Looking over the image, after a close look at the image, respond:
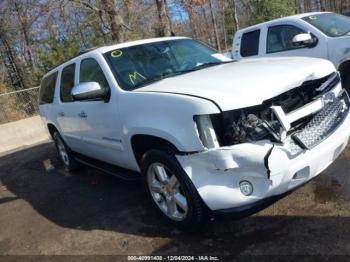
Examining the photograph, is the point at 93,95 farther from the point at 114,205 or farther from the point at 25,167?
the point at 25,167

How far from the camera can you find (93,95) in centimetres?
450

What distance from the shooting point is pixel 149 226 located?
437 centimetres

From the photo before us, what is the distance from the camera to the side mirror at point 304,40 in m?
7.14

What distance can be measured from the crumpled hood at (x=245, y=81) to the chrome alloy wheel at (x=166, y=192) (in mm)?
787

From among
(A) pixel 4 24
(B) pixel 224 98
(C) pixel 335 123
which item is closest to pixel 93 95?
(B) pixel 224 98

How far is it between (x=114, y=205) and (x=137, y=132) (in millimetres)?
1483

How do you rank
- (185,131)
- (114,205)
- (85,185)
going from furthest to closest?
(85,185) → (114,205) → (185,131)

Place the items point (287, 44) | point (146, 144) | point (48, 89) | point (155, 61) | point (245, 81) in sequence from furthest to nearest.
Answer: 1. point (287, 44)
2. point (48, 89)
3. point (155, 61)
4. point (146, 144)
5. point (245, 81)

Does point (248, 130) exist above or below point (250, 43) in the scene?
above

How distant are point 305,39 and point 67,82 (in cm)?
404

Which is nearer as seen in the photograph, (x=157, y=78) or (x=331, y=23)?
(x=157, y=78)

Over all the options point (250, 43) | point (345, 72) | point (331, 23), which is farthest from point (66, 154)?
point (331, 23)

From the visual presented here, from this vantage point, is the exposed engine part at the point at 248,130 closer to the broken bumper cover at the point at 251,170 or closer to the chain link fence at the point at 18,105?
the broken bumper cover at the point at 251,170

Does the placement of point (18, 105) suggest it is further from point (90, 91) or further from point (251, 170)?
point (251, 170)
